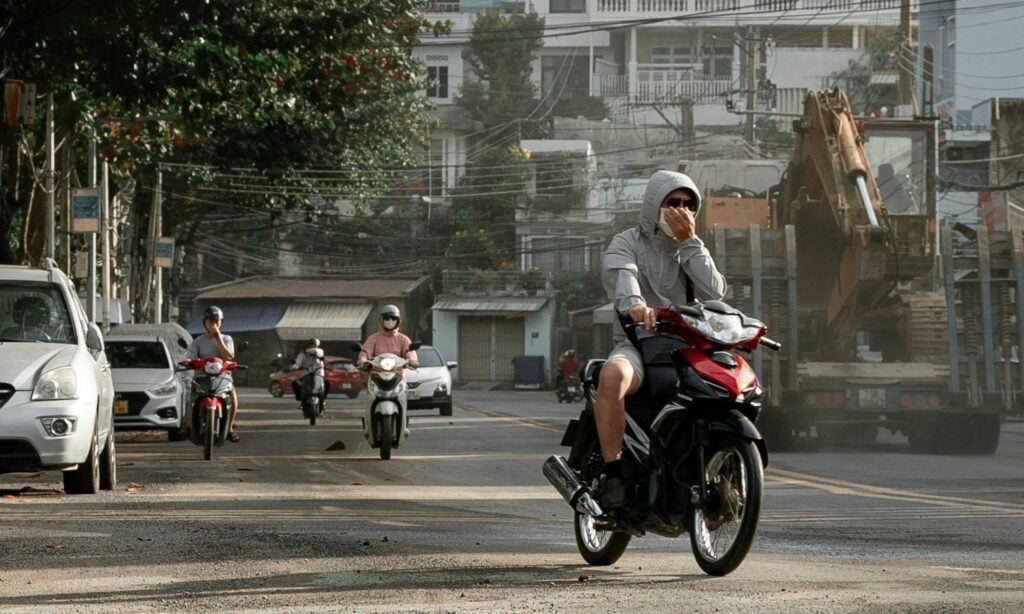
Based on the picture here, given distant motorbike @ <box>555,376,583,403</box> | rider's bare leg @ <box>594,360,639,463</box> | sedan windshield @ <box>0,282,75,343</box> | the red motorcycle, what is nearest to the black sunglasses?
the red motorcycle

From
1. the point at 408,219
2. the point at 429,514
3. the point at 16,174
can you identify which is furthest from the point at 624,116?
the point at 429,514

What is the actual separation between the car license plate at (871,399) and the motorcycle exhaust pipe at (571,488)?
39.3ft

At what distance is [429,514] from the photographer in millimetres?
11516

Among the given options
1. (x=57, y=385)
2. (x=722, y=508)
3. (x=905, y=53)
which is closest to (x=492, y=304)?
(x=905, y=53)

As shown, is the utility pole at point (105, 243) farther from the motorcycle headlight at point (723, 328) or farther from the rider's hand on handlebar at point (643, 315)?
the motorcycle headlight at point (723, 328)

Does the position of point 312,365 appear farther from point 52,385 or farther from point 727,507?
point 727,507

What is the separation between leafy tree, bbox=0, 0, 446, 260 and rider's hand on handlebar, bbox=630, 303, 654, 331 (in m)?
13.3

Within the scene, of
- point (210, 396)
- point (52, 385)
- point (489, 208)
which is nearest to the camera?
point (52, 385)

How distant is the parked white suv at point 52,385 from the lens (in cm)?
1187

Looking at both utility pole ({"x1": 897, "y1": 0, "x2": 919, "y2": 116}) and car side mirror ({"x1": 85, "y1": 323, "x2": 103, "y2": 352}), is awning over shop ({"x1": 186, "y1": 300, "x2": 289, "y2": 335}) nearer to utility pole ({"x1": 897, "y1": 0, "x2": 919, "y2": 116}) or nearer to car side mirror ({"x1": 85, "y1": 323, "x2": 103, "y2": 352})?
utility pole ({"x1": 897, "y1": 0, "x2": 919, "y2": 116})

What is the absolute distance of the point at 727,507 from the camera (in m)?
7.29

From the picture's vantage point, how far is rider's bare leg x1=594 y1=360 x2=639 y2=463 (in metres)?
7.68

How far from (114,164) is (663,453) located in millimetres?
29946

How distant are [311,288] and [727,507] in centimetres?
6181
